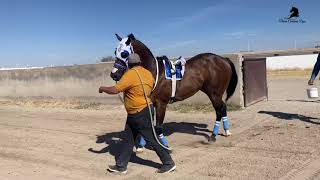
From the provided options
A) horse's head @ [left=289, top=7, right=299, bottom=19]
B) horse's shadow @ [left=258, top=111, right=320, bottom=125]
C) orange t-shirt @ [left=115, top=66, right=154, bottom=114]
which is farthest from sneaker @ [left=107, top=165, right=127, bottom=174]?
horse's head @ [left=289, top=7, right=299, bottom=19]

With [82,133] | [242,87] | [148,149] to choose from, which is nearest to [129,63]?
[148,149]

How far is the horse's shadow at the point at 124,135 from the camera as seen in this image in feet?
26.7

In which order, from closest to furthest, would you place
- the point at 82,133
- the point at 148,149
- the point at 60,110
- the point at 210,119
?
the point at 148,149, the point at 82,133, the point at 210,119, the point at 60,110

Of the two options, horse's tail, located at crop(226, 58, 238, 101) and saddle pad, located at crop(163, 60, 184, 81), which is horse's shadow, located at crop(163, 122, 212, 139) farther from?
saddle pad, located at crop(163, 60, 184, 81)

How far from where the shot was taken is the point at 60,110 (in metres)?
17.2

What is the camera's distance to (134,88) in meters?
6.71

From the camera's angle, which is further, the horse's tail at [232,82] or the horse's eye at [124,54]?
the horse's tail at [232,82]

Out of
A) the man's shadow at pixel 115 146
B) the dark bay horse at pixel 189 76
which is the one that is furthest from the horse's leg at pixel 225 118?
the man's shadow at pixel 115 146

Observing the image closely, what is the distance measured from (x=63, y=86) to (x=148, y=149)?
38.7 feet

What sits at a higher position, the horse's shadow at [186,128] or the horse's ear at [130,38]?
A: the horse's ear at [130,38]

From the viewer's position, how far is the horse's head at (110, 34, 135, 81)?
769 cm

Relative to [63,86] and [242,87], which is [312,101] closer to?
[242,87]

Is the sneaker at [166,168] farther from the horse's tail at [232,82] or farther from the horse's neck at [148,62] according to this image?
the horse's tail at [232,82]

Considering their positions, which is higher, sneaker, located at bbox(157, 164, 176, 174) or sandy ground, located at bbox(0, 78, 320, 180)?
sneaker, located at bbox(157, 164, 176, 174)
